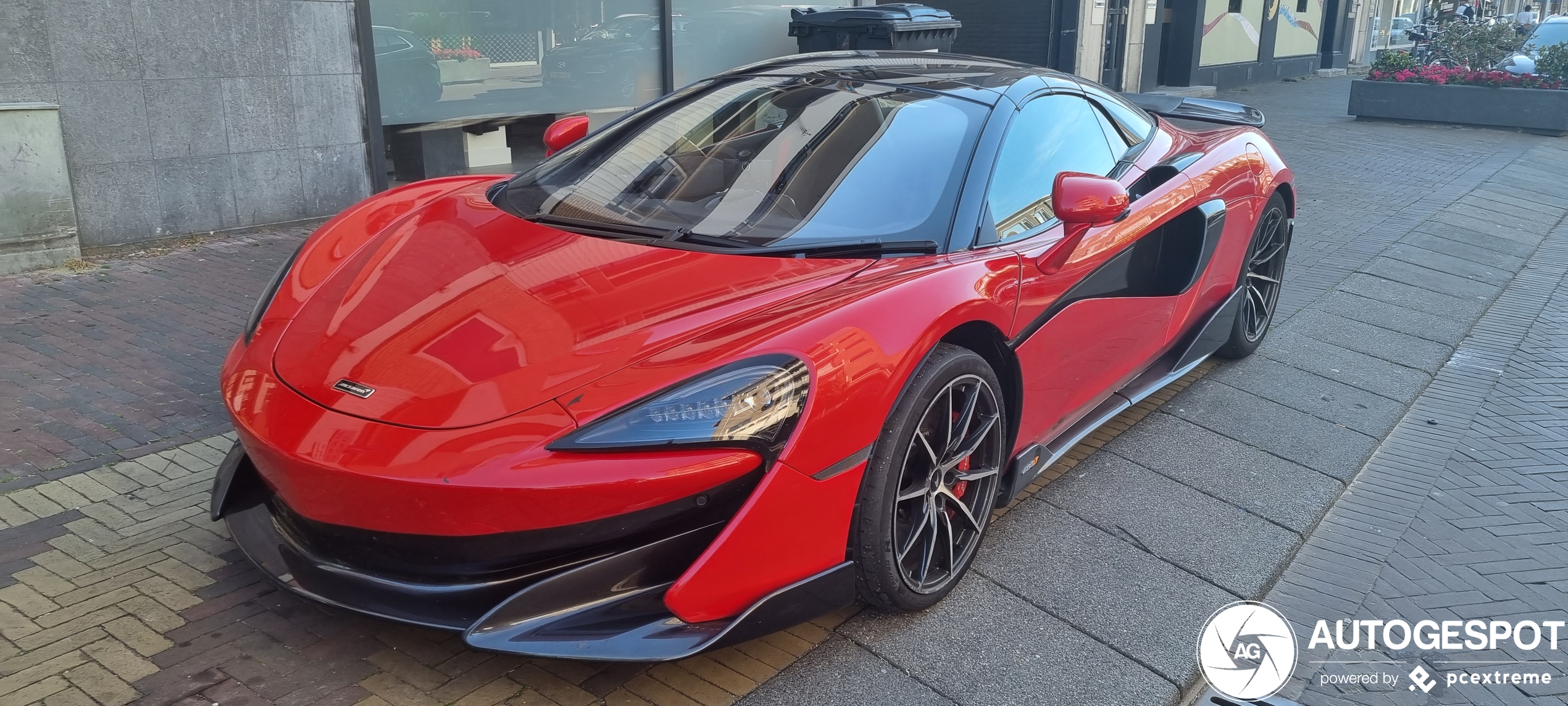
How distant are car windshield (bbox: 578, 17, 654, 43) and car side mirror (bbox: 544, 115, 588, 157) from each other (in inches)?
200

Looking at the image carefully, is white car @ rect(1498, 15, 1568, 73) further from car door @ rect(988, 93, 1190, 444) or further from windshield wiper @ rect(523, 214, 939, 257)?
windshield wiper @ rect(523, 214, 939, 257)

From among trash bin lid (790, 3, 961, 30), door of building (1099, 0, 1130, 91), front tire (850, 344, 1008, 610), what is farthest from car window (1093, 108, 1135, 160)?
door of building (1099, 0, 1130, 91)

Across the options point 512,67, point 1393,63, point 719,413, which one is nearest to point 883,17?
point 512,67

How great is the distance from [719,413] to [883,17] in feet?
24.5

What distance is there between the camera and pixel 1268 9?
69.3 ft

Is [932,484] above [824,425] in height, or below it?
below

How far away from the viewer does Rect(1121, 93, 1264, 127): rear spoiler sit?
528 cm

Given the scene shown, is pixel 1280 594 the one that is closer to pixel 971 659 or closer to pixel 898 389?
pixel 971 659

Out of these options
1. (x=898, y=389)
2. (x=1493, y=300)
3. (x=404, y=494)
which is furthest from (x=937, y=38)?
(x=404, y=494)

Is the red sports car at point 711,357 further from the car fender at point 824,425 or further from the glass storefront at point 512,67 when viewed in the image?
the glass storefront at point 512,67

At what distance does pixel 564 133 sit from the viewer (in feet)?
14.1

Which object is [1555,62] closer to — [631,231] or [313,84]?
[313,84]

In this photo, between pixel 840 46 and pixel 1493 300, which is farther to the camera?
pixel 840 46

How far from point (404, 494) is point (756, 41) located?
29.8ft
